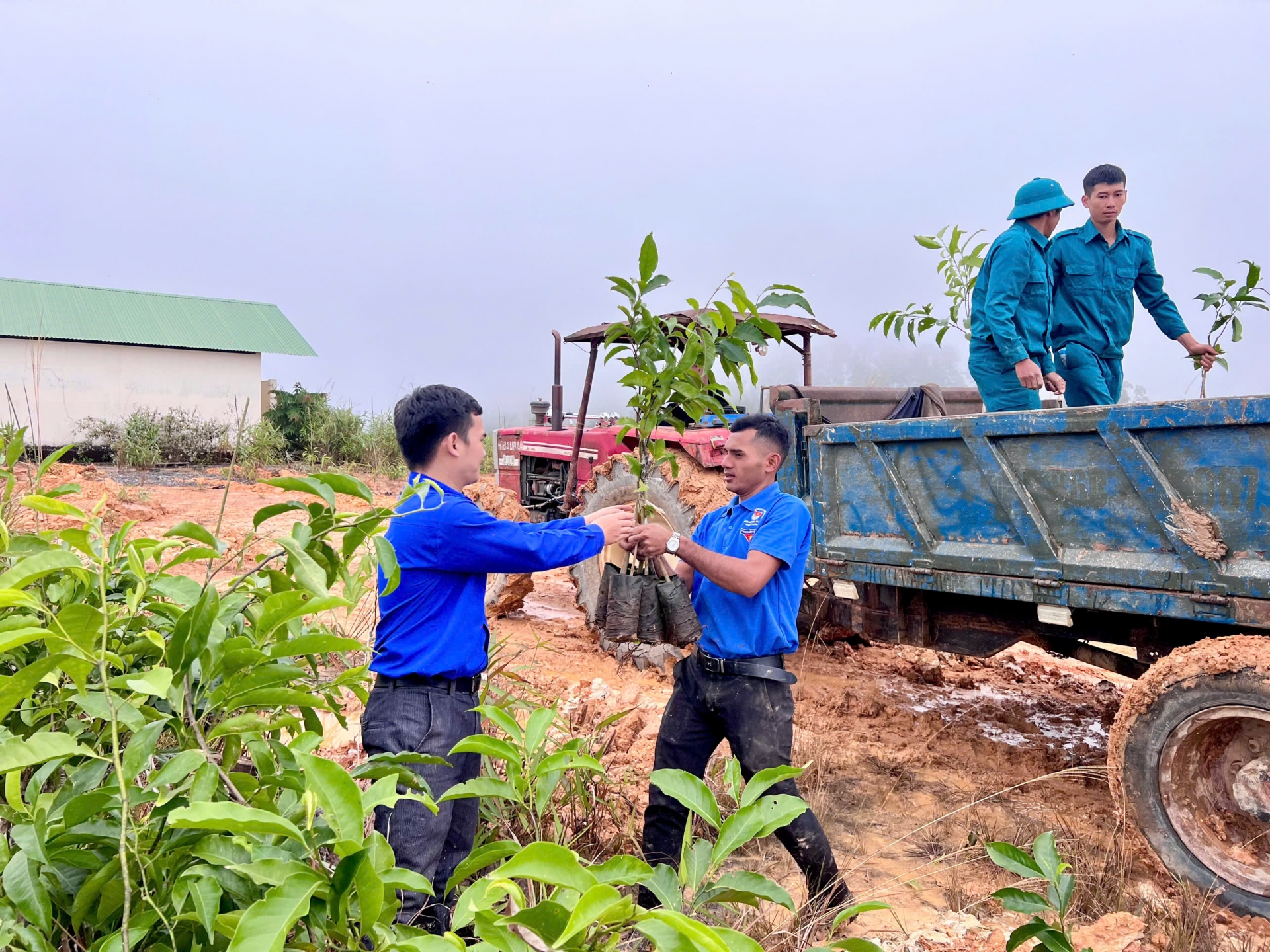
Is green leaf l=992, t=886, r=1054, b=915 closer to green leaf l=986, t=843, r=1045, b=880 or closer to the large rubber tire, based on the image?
green leaf l=986, t=843, r=1045, b=880

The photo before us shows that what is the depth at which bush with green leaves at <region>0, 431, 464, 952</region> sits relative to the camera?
3.59 ft

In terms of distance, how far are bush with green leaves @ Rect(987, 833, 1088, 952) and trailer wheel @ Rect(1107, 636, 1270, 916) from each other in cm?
158

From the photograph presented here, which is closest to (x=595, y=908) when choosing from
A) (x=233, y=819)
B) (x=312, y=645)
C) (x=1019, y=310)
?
(x=233, y=819)

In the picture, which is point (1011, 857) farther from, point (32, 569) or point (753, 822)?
point (32, 569)

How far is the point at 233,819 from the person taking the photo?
3.48ft

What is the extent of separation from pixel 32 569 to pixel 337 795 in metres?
0.47

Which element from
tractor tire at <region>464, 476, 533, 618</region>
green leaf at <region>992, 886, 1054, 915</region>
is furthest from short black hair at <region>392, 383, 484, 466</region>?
tractor tire at <region>464, 476, 533, 618</region>

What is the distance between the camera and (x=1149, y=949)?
285 centimetres

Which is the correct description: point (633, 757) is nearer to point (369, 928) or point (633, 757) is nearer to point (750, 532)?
point (750, 532)

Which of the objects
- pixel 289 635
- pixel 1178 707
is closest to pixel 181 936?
pixel 289 635

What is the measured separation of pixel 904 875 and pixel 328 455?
16.3 metres

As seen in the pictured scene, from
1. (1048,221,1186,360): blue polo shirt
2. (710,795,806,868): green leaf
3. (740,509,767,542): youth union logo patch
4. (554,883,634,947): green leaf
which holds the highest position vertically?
(1048,221,1186,360): blue polo shirt

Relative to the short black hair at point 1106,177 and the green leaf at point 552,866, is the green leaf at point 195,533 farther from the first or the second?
the short black hair at point 1106,177

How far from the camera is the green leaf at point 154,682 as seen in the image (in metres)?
1.09
